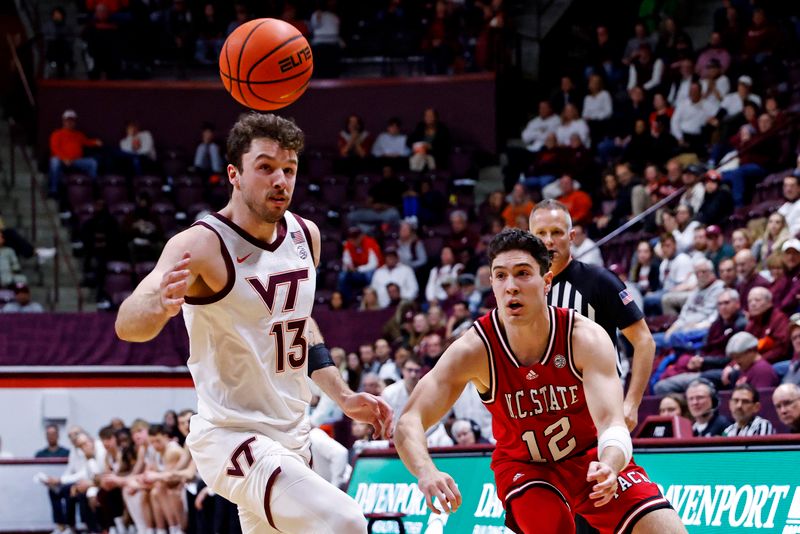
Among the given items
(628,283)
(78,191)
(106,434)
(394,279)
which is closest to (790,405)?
(628,283)

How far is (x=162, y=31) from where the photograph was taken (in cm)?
2333

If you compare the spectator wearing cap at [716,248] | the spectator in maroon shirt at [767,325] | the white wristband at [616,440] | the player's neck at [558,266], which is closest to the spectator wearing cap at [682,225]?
the spectator wearing cap at [716,248]

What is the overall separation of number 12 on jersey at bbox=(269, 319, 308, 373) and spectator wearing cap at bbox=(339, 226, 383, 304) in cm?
1304

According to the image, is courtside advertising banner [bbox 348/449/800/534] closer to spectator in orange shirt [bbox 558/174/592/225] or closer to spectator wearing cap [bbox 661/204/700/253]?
spectator wearing cap [bbox 661/204/700/253]

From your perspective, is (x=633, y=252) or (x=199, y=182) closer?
(x=633, y=252)

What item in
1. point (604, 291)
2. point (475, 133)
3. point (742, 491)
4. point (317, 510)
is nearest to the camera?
point (317, 510)

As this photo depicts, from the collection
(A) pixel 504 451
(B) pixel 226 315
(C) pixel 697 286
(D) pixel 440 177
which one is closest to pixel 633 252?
(C) pixel 697 286

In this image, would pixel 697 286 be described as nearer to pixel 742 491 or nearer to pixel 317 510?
pixel 742 491

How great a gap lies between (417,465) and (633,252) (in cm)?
1056

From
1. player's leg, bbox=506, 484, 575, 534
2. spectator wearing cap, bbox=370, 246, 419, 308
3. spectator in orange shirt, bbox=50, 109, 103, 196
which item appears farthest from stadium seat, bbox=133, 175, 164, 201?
player's leg, bbox=506, 484, 575, 534

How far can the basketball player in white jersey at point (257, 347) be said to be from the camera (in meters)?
4.92

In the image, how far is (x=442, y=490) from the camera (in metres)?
4.85

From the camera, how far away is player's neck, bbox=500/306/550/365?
18.3ft

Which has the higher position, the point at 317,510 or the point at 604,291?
the point at 604,291
